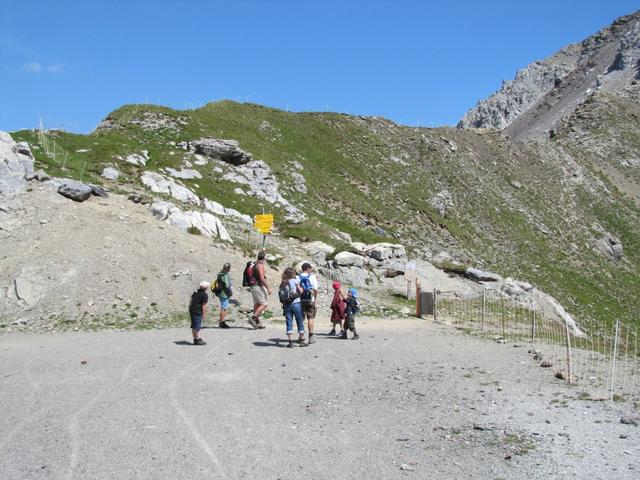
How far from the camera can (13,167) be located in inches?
997

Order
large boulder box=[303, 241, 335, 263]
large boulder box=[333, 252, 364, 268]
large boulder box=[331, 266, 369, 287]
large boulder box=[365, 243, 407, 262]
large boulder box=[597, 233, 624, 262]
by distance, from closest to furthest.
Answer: large boulder box=[331, 266, 369, 287] < large boulder box=[333, 252, 364, 268] < large boulder box=[303, 241, 335, 263] < large boulder box=[365, 243, 407, 262] < large boulder box=[597, 233, 624, 262]

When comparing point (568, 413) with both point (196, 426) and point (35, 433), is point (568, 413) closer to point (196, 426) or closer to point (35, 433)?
point (196, 426)

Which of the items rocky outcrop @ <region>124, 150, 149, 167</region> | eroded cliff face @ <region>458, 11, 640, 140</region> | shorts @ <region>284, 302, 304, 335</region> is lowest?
shorts @ <region>284, 302, 304, 335</region>

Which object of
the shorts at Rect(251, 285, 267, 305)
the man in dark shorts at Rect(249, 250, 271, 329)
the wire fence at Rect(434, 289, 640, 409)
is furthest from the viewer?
the shorts at Rect(251, 285, 267, 305)

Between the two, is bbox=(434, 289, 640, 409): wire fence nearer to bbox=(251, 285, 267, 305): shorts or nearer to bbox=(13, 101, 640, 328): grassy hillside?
bbox=(251, 285, 267, 305): shorts

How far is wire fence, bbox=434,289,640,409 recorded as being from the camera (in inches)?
474

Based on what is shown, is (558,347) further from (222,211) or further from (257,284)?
(222,211)

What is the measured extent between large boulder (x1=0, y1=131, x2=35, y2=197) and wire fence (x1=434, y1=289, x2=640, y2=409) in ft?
64.8

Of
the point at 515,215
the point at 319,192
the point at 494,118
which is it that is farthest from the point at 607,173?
the point at 494,118

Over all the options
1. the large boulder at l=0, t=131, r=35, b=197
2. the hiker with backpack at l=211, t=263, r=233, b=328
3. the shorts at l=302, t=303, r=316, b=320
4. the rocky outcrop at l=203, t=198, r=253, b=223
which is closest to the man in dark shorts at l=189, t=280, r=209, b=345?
the hiker with backpack at l=211, t=263, r=233, b=328

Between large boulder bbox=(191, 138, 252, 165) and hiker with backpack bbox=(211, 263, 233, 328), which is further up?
large boulder bbox=(191, 138, 252, 165)

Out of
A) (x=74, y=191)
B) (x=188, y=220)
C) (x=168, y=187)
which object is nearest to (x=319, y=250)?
(x=188, y=220)

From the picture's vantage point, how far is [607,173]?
277 feet

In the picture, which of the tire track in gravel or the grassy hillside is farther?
the grassy hillside
